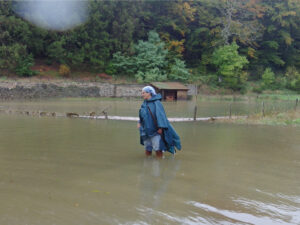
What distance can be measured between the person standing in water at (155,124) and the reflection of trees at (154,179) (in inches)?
13.2

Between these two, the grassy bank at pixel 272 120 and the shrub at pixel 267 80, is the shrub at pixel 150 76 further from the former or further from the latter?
the grassy bank at pixel 272 120

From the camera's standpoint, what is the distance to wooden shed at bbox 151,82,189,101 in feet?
103

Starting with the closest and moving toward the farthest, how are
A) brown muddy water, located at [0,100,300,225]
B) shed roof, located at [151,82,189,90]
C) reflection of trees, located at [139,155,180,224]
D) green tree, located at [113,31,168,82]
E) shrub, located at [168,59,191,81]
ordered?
brown muddy water, located at [0,100,300,225], reflection of trees, located at [139,155,180,224], shed roof, located at [151,82,189,90], shrub, located at [168,59,191,81], green tree, located at [113,31,168,82]

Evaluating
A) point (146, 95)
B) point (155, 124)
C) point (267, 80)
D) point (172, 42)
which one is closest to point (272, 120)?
point (155, 124)

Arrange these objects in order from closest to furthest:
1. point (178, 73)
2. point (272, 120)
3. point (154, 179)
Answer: point (154, 179)
point (272, 120)
point (178, 73)

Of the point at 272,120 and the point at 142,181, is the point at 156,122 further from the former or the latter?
the point at 272,120

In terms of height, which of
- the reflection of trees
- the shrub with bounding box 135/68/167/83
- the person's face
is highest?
the shrub with bounding box 135/68/167/83

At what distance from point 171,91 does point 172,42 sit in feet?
44.7

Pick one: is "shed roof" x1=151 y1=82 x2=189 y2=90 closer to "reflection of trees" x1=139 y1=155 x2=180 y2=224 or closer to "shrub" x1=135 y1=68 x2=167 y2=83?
"shrub" x1=135 y1=68 x2=167 y2=83

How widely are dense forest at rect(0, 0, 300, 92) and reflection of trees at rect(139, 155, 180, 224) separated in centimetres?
3052

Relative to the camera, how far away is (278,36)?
163ft

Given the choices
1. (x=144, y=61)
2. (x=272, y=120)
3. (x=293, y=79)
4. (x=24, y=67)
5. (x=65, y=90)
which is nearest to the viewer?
(x=272, y=120)

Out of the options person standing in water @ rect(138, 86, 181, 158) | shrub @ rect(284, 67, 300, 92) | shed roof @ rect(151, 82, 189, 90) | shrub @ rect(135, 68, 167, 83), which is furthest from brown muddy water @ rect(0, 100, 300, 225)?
shrub @ rect(284, 67, 300, 92)

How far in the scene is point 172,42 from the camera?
4372 centimetres
